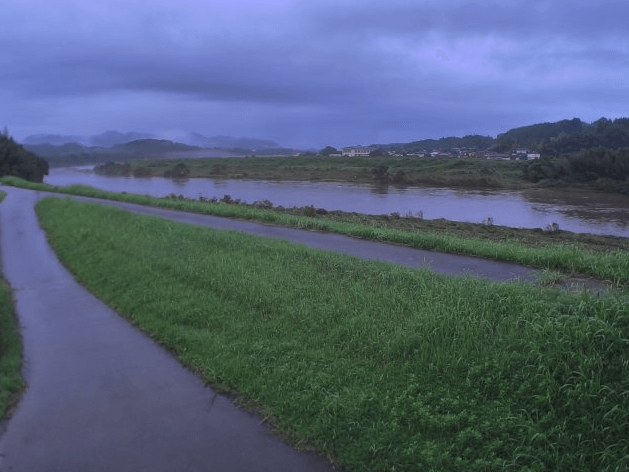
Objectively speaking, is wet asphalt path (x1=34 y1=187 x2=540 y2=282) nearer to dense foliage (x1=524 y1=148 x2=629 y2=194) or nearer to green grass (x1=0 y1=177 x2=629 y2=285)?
green grass (x1=0 y1=177 x2=629 y2=285)

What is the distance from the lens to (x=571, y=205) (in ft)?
86.2

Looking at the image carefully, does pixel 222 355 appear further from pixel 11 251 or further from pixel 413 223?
pixel 413 223

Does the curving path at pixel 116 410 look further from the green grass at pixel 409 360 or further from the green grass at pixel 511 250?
the green grass at pixel 511 250

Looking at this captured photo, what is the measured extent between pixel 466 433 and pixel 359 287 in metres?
3.09

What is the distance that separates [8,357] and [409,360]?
4.48 m

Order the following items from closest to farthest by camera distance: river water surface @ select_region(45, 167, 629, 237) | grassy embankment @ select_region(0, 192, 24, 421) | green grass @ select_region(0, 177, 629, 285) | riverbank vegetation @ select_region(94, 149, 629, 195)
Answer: grassy embankment @ select_region(0, 192, 24, 421), green grass @ select_region(0, 177, 629, 285), river water surface @ select_region(45, 167, 629, 237), riverbank vegetation @ select_region(94, 149, 629, 195)

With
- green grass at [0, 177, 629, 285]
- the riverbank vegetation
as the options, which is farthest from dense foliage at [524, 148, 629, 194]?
green grass at [0, 177, 629, 285]

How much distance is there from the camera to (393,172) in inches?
1876

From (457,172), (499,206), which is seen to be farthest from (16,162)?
(499,206)

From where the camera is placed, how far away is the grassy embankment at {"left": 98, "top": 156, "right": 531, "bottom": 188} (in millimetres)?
40531

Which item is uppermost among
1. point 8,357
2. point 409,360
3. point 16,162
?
point 16,162

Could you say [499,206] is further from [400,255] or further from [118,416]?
[118,416]

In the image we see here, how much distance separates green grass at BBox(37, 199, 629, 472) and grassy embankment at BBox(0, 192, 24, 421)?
1.38 m

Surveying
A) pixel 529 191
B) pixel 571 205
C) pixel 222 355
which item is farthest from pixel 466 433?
pixel 529 191
